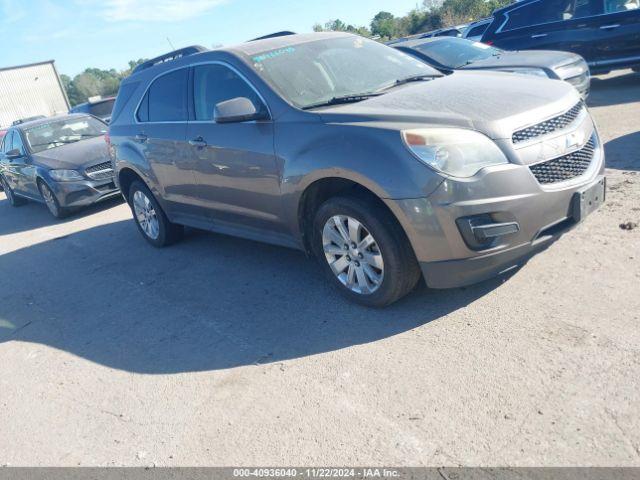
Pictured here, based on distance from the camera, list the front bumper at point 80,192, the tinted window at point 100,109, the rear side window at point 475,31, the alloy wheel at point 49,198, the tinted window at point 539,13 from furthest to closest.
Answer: the tinted window at point 100,109
the rear side window at point 475,31
the tinted window at point 539,13
the alloy wheel at point 49,198
the front bumper at point 80,192

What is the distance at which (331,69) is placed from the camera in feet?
15.5

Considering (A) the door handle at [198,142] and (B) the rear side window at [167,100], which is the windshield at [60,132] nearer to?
(B) the rear side window at [167,100]

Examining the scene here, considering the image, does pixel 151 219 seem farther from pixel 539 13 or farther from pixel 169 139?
pixel 539 13

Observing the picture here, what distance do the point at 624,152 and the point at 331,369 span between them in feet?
16.0

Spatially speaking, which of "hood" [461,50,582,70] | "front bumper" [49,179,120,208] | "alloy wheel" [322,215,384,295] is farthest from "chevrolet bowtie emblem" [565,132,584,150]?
"front bumper" [49,179,120,208]

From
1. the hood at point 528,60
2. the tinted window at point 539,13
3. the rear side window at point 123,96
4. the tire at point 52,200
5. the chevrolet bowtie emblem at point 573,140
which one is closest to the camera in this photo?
the chevrolet bowtie emblem at point 573,140

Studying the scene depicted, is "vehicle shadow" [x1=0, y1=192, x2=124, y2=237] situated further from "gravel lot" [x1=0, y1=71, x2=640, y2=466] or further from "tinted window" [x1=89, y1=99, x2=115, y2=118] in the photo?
"tinted window" [x1=89, y1=99, x2=115, y2=118]

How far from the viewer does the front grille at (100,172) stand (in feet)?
31.0

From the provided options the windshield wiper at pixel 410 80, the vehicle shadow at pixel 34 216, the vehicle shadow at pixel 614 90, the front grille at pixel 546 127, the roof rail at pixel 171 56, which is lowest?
the vehicle shadow at pixel 614 90

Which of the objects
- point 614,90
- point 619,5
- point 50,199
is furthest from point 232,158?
point 619,5

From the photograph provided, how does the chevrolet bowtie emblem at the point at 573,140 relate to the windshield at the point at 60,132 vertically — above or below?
below

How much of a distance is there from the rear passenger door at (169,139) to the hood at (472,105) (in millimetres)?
1875

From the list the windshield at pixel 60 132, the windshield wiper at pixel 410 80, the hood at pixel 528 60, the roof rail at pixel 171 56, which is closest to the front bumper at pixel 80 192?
the windshield at pixel 60 132

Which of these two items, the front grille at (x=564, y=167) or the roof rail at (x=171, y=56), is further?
the roof rail at (x=171, y=56)
